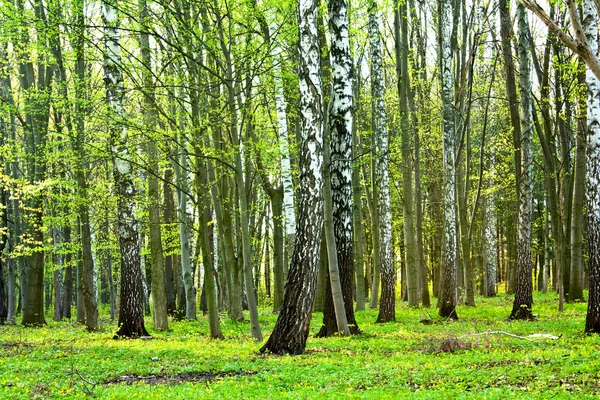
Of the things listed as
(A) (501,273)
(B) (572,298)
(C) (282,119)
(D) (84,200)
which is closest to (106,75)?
(D) (84,200)

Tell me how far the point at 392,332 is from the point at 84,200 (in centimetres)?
963

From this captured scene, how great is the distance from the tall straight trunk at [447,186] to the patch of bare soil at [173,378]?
9.38 m

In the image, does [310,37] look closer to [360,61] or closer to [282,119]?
[282,119]

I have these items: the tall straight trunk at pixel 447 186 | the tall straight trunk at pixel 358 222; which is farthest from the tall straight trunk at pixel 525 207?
the tall straight trunk at pixel 358 222

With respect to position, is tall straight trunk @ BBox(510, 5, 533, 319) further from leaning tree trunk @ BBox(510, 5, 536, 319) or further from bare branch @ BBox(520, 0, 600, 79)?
bare branch @ BBox(520, 0, 600, 79)

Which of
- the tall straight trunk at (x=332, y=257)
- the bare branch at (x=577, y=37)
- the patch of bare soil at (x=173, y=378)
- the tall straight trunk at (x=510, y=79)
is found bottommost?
the patch of bare soil at (x=173, y=378)

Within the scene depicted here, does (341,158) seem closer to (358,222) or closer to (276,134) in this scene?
(276,134)

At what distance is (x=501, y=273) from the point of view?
161 ft

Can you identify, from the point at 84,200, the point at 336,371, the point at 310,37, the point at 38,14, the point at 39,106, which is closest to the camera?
the point at 336,371

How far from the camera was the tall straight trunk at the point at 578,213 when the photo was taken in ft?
56.6

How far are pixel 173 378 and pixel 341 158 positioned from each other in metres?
6.16

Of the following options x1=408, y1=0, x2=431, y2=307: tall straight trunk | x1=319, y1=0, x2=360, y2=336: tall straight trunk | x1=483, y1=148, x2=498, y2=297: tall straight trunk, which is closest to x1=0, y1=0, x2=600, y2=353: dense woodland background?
x1=319, y1=0, x2=360, y2=336: tall straight trunk

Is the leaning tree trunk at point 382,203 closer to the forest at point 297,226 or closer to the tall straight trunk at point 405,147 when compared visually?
the forest at point 297,226

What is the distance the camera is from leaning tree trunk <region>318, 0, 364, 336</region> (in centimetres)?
1238
